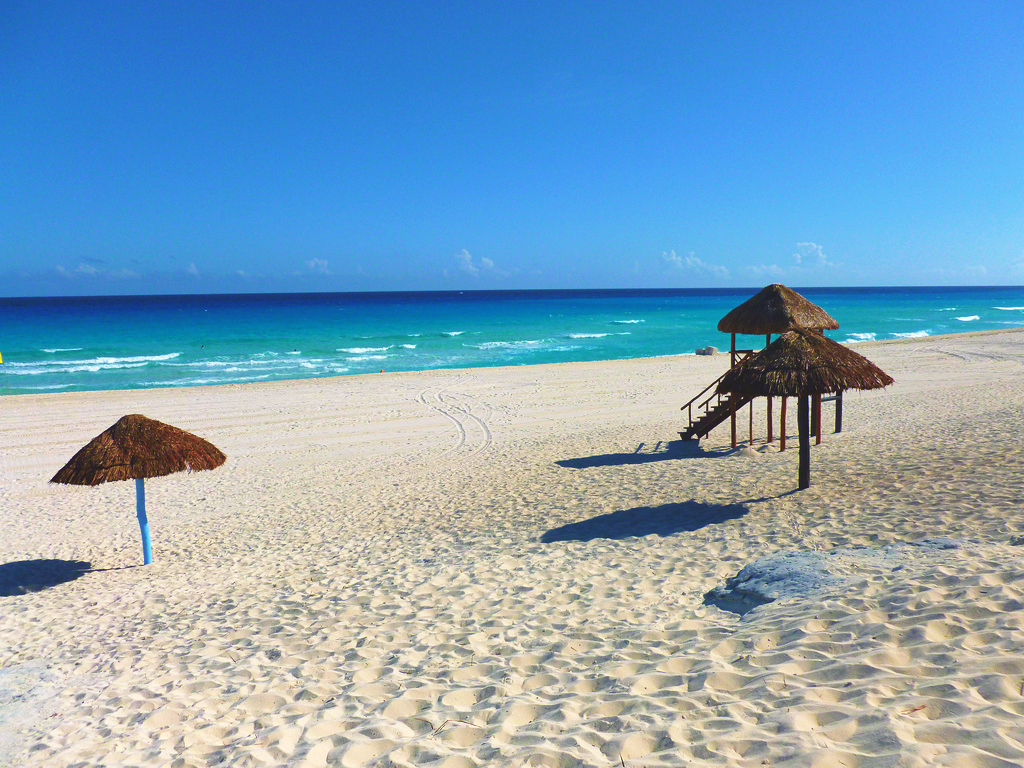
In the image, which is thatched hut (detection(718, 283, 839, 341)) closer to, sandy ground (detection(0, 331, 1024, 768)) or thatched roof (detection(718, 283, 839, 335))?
thatched roof (detection(718, 283, 839, 335))

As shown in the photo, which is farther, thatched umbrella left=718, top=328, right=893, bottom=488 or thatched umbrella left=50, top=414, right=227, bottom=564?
thatched umbrella left=718, top=328, right=893, bottom=488

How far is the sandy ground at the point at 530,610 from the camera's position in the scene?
393 cm

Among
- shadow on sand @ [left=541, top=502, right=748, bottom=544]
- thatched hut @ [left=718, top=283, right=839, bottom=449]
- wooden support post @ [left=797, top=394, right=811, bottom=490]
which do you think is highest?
thatched hut @ [left=718, top=283, right=839, bottom=449]

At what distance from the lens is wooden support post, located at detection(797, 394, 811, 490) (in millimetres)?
9203

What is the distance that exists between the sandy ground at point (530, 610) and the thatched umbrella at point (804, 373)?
153 centimetres

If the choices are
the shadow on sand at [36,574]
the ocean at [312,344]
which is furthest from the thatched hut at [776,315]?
the ocean at [312,344]

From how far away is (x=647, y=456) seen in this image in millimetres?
13523

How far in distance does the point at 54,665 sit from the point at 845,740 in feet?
22.0

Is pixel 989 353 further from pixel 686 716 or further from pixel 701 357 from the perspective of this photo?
pixel 686 716

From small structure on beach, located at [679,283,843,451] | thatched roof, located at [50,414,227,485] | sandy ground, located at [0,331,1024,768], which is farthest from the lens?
small structure on beach, located at [679,283,843,451]

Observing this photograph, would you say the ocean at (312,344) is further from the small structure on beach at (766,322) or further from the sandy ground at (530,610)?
the small structure on beach at (766,322)

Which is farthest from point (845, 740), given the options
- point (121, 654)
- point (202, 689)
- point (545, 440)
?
point (545, 440)

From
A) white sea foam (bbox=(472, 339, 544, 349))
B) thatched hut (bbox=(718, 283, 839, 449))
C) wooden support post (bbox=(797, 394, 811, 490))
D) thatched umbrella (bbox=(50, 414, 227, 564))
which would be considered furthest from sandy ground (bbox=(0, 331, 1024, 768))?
white sea foam (bbox=(472, 339, 544, 349))

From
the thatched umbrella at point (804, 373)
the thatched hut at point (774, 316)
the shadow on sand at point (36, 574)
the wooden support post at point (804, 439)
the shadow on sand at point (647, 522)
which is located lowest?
the shadow on sand at point (36, 574)
